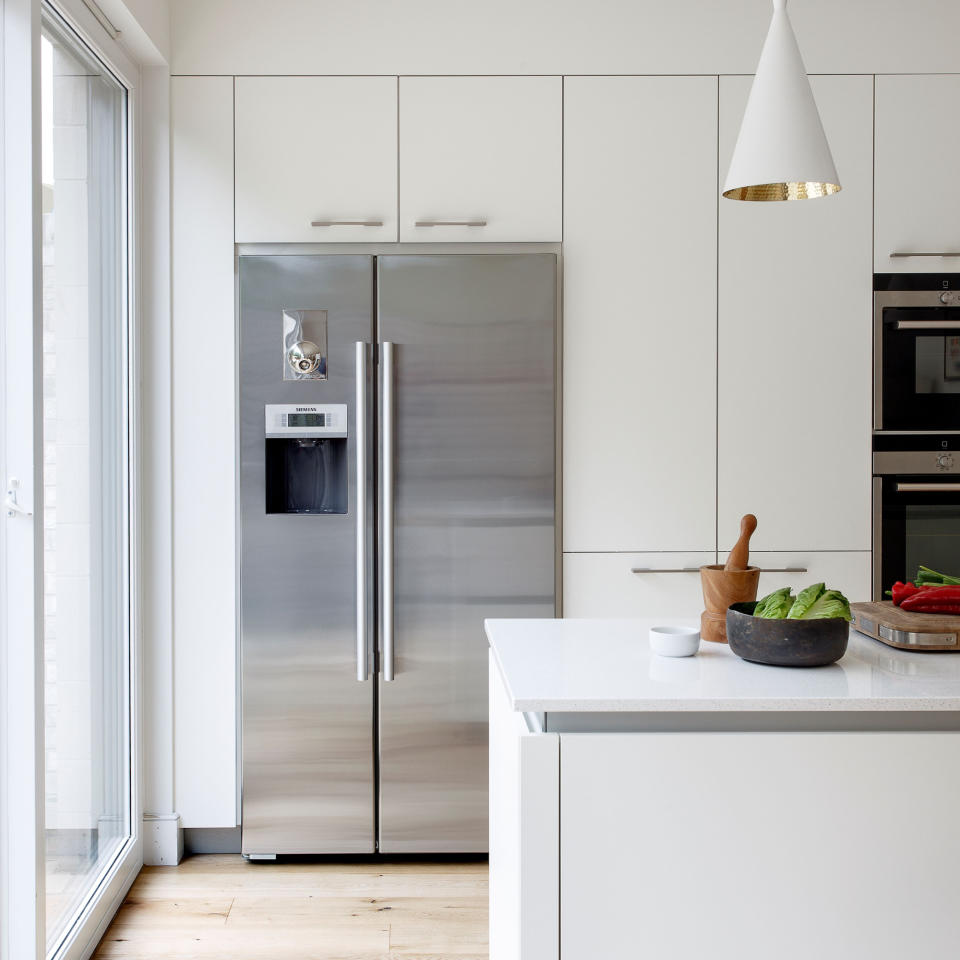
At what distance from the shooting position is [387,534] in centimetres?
280

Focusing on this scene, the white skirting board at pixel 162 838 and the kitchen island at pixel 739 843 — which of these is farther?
the white skirting board at pixel 162 838

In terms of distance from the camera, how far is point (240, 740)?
2875mm

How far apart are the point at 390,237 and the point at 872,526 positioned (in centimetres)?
179

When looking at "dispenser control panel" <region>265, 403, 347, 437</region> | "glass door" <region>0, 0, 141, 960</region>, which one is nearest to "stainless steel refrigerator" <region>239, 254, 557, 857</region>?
"dispenser control panel" <region>265, 403, 347, 437</region>

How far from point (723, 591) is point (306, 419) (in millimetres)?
1509

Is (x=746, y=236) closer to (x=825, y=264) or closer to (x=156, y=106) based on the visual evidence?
(x=825, y=264)

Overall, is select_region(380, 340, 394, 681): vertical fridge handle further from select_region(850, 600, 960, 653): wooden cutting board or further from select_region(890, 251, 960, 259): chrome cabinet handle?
select_region(890, 251, 960, 259): chrome cabinet handle

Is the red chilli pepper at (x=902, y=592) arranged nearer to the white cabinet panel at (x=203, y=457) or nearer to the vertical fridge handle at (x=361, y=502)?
the vertical fridge handle at (x=361, y=502)

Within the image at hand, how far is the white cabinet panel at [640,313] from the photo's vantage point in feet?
9.40

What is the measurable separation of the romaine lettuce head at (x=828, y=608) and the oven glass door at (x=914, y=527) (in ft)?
4.75

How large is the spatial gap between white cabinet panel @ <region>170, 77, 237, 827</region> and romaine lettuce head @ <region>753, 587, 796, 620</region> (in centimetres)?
180

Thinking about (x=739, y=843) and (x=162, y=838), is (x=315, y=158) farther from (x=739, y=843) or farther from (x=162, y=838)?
(x=739, y=843)

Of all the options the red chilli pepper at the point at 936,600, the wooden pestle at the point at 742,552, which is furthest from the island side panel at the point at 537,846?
the red chilli pepper at the point at 936,600

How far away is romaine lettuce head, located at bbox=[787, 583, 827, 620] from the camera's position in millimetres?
1605
